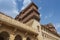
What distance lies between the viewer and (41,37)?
24578 millimetres

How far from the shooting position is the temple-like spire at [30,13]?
26309 millimetres

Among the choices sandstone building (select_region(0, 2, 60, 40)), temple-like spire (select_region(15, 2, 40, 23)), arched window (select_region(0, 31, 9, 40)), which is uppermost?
temple-like spire (select_region(15, 2, 40, 23))

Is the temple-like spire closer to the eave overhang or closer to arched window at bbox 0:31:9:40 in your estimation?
the eave overhang

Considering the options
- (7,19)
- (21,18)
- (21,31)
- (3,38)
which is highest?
(21,18)

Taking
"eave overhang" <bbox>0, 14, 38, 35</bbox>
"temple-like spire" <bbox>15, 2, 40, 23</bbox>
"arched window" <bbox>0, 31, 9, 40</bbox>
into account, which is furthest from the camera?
"temple-like spire" <bbox>15, 2, 40, 23</bbox>

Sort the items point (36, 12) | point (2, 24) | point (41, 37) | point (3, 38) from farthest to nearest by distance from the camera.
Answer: point (36, 12)
point (41, 37)
point (3, 38)
point (2, 24)

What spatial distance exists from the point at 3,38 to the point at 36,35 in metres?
6.05

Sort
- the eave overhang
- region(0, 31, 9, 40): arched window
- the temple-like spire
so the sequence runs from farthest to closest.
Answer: the temple-like spire
region(0, 31, 9, 40): arched window
the eave overhang

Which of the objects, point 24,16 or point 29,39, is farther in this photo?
point 24,16

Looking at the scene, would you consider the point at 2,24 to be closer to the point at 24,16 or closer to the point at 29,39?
the point at 29,39

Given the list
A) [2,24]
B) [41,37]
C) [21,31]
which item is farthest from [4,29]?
[41,37]

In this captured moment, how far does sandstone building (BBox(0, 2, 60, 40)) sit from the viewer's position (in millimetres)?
18859

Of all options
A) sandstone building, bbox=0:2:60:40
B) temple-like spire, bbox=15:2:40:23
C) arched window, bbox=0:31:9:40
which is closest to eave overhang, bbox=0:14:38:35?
sandstone building, bbox=0:2:60:40

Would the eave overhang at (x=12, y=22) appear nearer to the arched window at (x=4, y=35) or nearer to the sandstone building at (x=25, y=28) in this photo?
the sandstone building at (x=25, y=28)
